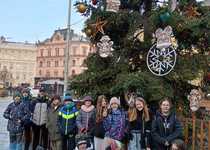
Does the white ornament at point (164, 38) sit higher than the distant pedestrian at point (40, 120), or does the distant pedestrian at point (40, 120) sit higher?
the white ornament at point (164, 38)

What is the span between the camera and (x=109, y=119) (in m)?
9.50

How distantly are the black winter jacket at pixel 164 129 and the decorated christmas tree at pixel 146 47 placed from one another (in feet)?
5.56

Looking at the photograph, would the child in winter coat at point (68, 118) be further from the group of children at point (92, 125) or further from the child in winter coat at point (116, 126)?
the child in winter coat at point (116, 126)

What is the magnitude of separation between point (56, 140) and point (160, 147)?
11.8 feet

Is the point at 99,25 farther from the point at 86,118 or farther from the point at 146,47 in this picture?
the point at 86,118

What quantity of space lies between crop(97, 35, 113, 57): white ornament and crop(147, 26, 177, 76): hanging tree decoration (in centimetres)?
90

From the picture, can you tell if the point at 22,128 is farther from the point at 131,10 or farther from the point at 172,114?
the point at 172,114

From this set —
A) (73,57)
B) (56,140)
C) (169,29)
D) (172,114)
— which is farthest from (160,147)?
(73,57)

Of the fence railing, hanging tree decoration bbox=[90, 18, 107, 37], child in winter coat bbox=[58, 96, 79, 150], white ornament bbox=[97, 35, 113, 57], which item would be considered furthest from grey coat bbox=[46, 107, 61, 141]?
the fence railing

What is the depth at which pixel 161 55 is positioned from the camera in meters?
10.7

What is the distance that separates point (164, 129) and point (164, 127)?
33 mm

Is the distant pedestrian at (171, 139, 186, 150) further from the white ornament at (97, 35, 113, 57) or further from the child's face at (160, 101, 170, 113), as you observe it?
the white ornament at (97, 35, 113, 57)

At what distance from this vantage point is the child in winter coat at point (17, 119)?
12.3 metres

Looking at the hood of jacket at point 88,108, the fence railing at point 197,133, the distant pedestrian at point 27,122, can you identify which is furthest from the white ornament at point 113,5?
the distant pedestrian at point 27,122
